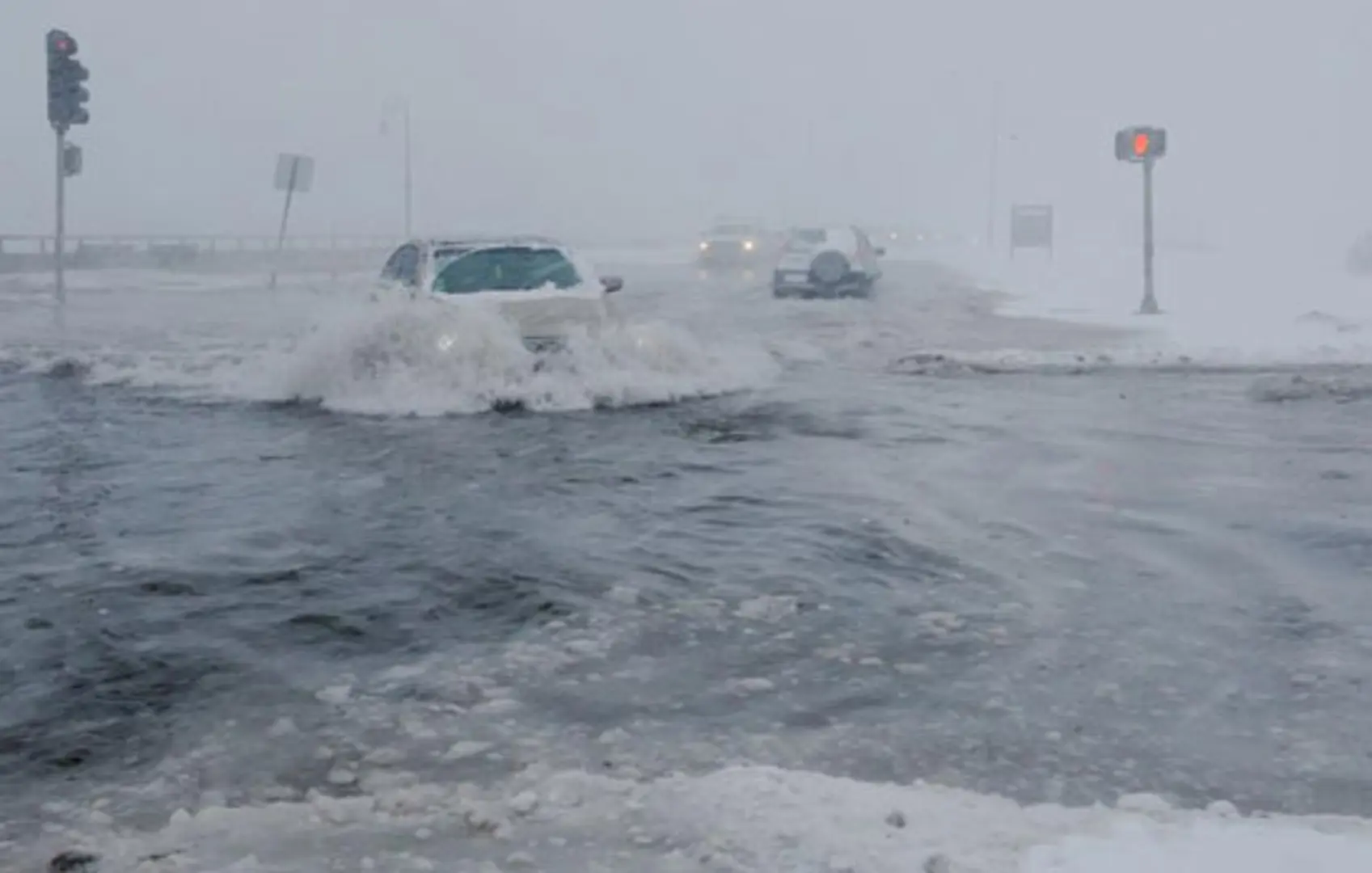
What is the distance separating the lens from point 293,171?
35.8 metres

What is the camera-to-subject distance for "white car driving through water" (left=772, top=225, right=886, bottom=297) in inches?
1298

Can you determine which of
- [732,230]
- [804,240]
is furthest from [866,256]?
[732,230]

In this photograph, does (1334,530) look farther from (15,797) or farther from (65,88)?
(65,88)

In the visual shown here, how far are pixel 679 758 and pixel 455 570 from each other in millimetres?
2615

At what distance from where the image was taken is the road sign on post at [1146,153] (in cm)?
2431

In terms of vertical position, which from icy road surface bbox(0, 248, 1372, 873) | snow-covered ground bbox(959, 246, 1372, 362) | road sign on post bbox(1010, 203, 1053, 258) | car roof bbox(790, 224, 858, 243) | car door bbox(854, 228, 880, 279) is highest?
road sign on post bbox(1010, 203, 1053, 258)

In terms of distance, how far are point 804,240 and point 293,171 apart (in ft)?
38.3

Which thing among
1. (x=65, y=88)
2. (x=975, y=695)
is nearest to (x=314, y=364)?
(x=975, y=695)

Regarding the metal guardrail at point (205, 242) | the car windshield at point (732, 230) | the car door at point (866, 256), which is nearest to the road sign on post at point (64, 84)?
the car door at point (866, 256)

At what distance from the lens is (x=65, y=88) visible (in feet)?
81.7

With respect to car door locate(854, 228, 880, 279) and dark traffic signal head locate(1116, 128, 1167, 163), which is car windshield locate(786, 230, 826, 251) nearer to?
car door locate(854, 228, 880, 279)

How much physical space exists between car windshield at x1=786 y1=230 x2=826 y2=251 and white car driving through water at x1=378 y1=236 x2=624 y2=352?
19.9m

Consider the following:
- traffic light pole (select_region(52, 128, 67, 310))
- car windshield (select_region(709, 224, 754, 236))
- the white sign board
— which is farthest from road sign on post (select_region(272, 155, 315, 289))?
car windshield (select_region(709, 224, 754, 236))

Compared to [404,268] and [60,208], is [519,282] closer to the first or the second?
[404,268]
